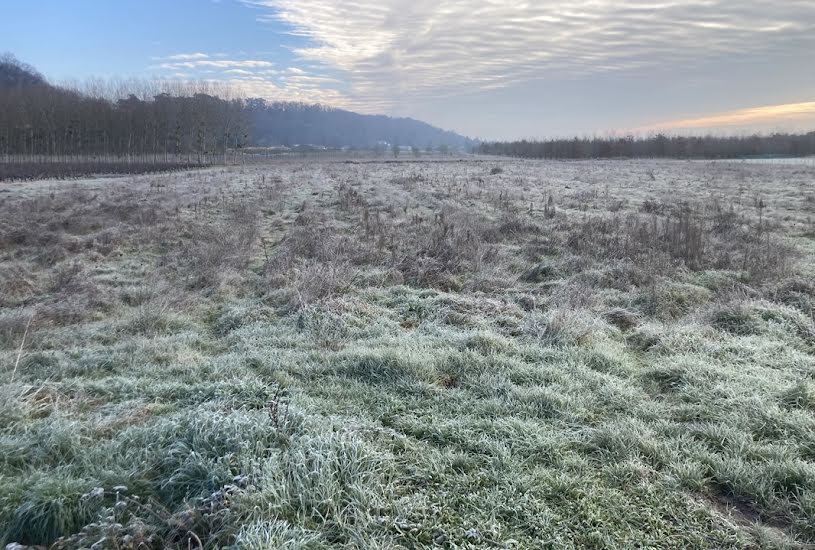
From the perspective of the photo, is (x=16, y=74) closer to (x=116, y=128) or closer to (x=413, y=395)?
(x=116, y=128)

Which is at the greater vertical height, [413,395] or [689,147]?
[689,147]

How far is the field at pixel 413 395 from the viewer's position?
10.2 feet

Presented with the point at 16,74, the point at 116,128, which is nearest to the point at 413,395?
the point at 116,128

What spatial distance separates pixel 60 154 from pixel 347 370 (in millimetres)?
80766

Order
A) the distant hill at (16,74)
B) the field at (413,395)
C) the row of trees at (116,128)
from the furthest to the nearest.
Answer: the distant hill at (16,74) < the row of trees at (116,128) < the field at (413,395)

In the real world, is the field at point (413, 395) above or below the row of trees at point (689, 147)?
below

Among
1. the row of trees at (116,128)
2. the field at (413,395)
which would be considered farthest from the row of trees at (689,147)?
the field at (413,395)

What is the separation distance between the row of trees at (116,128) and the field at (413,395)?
6461 cm

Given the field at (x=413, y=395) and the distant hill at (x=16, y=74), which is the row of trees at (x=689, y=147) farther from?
the distant hill at (x=16, y=74)

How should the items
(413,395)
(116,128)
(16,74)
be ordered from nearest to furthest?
(413,395), (116,128), (16,74)

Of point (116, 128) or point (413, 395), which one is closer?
point (413, 395)

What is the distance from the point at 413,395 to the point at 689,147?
84903 mm

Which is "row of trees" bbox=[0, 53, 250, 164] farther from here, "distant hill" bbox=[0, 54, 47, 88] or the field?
the field

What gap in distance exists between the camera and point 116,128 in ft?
241
